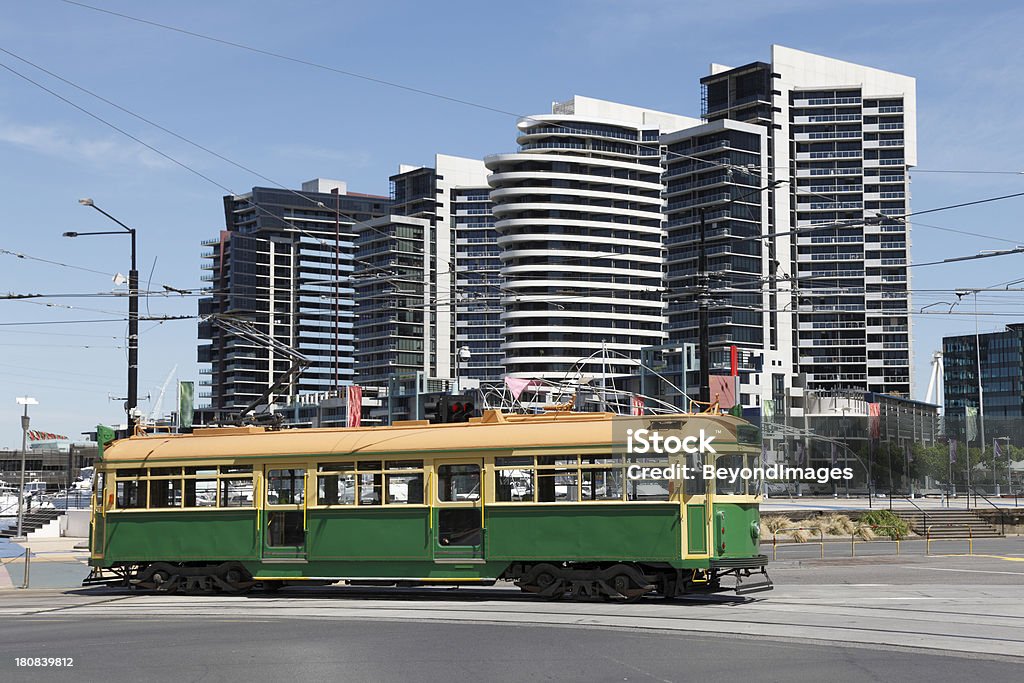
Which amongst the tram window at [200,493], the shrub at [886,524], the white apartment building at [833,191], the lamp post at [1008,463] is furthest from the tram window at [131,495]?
the white apartment building at [833,191]

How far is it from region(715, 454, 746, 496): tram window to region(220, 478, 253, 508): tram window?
8.60 metres

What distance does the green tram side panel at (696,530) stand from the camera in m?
18.7

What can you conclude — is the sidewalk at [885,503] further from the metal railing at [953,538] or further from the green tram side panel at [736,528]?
the green tram side panel at [736,528]

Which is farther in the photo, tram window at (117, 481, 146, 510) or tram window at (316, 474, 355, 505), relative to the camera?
tram window at (117, 481, 146, 510)

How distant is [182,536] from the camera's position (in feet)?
72.1

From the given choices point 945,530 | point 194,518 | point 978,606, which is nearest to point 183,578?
point 194,518

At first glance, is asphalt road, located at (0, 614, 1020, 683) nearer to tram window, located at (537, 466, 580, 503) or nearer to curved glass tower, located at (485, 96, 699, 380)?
tram window, located at (537, 466, 580, 503)

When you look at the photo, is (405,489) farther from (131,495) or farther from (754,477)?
(754,477)

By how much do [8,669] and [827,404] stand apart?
12442 cm

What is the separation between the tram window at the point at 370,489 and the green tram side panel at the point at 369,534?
0.45 feet

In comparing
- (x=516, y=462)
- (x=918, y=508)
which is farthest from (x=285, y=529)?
(x=918, y=508)

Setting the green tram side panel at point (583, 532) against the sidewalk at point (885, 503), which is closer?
the green tram side panel at point (583, 532)

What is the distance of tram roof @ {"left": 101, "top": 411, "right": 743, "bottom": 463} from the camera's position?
19.4m

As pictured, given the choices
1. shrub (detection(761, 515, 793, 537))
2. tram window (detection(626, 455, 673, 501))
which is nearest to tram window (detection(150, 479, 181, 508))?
tram window (detection(626, 455, 673, 501))
